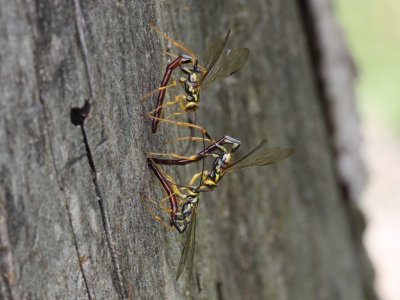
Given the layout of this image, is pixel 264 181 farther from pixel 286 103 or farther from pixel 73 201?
pixel 73 201

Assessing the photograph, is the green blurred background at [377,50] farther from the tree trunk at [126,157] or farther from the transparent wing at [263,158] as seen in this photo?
the transparent wing at [263,158]

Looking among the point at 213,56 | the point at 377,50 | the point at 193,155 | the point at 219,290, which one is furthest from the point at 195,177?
the point at 377,50

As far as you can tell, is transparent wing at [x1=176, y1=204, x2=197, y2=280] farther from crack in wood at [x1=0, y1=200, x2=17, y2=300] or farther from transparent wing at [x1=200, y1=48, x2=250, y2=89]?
crack in wood at [x1=0, y1=200, x2=17, y2=300]

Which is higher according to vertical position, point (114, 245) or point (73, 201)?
point (73, 201)

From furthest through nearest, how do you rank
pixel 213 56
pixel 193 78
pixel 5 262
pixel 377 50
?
pixel 377 50
pixel 213 56
pixel 193 78
pixel 5 262

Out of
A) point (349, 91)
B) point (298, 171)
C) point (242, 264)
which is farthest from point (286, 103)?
point (349, 91)

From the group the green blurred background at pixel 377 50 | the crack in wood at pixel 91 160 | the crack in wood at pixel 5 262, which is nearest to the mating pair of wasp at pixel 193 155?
the crack in wood at pixel 91 160

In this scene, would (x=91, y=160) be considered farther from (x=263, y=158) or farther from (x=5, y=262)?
(x=263, y=158)
